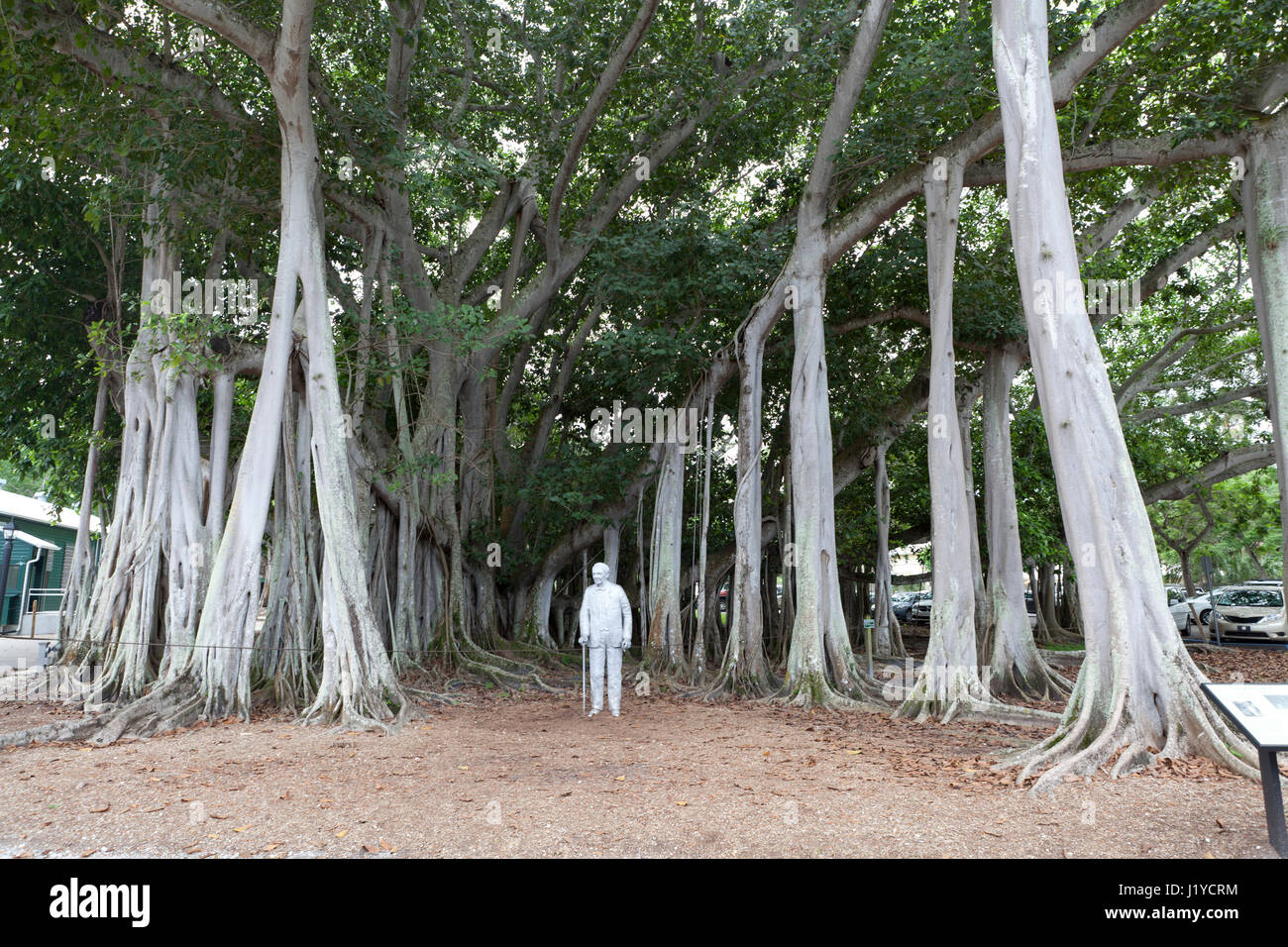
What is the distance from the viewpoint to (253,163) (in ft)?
27.6

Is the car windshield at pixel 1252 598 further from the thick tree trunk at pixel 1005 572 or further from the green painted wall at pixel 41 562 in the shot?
the green painted wall at pixel 41 562

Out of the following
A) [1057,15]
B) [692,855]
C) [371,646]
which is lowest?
[692,855]

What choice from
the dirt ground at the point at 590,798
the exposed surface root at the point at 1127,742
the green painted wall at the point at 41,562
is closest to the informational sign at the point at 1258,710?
the dirt ground at the point at 590,798

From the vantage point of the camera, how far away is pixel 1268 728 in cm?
295

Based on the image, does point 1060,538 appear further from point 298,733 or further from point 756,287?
point 298,733

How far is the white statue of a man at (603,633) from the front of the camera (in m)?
7.25

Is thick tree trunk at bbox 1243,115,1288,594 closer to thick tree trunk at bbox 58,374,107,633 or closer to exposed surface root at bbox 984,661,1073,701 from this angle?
exposed surface root at bbox 984,661,1073,701

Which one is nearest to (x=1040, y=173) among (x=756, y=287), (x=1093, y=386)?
(x=1093, y=386)

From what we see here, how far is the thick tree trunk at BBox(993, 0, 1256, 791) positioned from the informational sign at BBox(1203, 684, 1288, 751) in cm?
118

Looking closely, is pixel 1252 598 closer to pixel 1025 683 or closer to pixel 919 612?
pixel 919 612

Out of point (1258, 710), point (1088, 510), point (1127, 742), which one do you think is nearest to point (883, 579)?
point (1088, 510)

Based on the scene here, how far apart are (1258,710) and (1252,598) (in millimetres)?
15560

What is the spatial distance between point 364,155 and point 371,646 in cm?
506

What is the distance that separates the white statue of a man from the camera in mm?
7254
